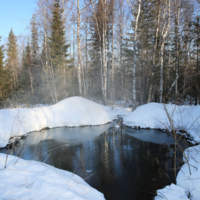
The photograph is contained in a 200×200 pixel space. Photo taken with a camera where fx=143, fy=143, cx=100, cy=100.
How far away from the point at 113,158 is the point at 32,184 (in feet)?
12.8

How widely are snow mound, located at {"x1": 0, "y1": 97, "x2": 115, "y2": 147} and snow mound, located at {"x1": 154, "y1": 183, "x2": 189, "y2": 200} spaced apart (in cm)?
765

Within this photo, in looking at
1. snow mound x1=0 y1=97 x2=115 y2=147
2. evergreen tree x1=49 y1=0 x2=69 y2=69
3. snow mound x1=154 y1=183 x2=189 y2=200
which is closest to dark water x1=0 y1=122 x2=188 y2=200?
snow mound x1=154 y1=183 x2=189 y2=200

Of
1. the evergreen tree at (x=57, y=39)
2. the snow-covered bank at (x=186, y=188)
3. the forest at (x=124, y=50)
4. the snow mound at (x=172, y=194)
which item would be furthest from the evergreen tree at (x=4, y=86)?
the snow-covered bank at (x=186, y=188)

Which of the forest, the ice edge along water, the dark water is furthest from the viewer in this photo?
the forest

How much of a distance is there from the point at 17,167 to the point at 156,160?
4753mm

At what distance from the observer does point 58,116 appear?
431 inches

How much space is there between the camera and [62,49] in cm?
1698

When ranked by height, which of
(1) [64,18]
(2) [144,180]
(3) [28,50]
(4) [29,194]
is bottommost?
(2) [144,180]

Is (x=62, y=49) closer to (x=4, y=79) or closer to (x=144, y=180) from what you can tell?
(x=4, y=79)

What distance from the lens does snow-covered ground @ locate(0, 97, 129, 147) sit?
8.93 metres

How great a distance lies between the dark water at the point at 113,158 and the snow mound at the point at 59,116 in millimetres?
1222

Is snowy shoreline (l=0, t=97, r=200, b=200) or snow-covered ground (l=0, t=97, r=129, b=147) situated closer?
snowy shoreline (l=0, t=97, r=200, b=200)

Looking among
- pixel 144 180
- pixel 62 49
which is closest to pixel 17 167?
pixel 144 180

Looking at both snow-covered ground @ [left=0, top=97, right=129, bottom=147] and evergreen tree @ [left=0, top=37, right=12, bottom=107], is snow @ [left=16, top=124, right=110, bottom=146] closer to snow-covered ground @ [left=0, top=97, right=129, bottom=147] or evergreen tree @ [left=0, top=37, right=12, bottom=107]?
snow-covered ground @ [left=0, top=97, right=129, bottom=147]
